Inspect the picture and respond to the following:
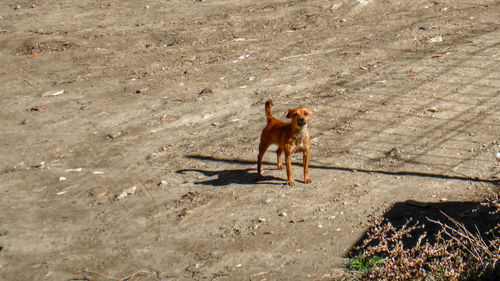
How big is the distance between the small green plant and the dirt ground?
0.21 metres

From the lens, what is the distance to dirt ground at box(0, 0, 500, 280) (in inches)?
Answer: 227

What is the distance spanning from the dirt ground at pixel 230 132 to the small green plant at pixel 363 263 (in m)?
0.21

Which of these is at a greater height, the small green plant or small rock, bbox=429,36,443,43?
small rock, bbox=429,36,443,43

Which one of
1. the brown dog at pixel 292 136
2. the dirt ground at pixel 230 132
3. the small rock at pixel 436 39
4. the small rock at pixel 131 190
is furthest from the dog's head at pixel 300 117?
the small rock at pixel 436 39

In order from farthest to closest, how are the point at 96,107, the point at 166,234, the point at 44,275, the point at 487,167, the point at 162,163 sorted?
1. the point at 96,107
2. the point at 162,163
3. the point at 487,167
4. the point at 166,234
5. the point at 44,275

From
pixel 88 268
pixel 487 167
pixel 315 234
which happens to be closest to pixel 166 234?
pixel 88 268

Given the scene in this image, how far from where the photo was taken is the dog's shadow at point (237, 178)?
678 cm

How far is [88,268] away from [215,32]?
7.45 metres

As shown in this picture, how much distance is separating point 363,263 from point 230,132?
11.2 ft

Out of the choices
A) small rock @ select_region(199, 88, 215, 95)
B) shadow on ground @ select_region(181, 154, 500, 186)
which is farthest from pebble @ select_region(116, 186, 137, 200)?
small rock @ select_region(199, 88, 215, 95)

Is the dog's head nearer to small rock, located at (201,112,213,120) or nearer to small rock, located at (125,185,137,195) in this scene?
small rock, located at (125,185,137,195)

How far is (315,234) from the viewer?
224 inches

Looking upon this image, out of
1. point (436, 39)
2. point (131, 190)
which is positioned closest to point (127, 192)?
point (131, 190)

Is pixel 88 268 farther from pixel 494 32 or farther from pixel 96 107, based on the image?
pixel 494 32
